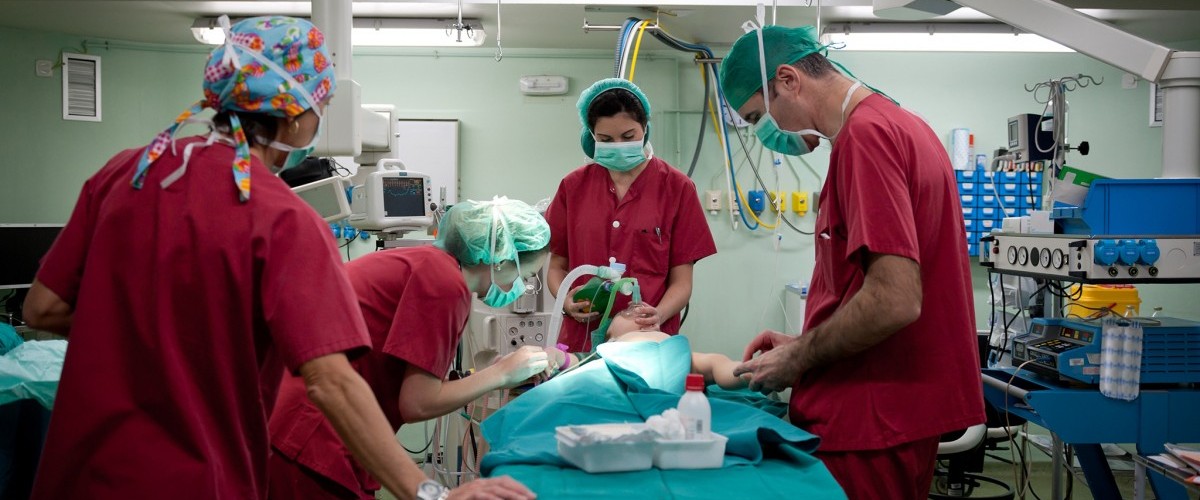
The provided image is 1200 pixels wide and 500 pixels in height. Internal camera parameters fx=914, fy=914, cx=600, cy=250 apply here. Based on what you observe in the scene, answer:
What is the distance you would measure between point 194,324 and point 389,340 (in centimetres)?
52

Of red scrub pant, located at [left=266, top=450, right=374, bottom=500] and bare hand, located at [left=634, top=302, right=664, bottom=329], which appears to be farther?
bare hand, located at [left=634, top=302, right=664, bottom=329]

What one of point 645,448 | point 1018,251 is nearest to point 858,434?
point 645,448

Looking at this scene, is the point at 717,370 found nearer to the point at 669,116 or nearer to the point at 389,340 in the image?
the point at 389,340

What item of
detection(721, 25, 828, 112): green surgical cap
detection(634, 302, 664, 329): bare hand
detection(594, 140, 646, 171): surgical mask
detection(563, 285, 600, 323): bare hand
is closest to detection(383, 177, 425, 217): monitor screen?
detection(594, 140, 646, 171): surgical mask

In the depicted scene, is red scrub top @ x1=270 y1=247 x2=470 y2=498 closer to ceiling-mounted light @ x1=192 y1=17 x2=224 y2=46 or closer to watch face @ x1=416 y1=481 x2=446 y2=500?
watch face @ x1=416 y1=481 x2=446 y2=500

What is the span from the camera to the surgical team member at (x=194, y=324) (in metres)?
1.26


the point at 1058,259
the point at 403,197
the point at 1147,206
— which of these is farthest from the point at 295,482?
the point at 1147,206

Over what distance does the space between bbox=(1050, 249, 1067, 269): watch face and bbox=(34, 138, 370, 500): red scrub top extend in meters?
2.31

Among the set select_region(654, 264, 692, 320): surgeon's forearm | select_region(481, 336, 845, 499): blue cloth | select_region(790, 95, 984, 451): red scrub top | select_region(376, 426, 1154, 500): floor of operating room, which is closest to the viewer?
select_region(481, 336, 845, 499): blue cloth

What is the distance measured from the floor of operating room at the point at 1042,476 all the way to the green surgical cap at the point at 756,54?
291 cm

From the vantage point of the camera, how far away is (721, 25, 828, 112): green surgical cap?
1.97 meters

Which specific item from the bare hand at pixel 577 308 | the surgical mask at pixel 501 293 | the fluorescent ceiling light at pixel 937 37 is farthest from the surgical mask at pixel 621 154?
the fluorescent ceiling light at pixel 937 37

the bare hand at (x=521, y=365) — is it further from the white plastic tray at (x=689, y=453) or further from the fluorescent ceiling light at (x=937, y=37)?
the fluorescent ceiling light at (x=937, y=37)

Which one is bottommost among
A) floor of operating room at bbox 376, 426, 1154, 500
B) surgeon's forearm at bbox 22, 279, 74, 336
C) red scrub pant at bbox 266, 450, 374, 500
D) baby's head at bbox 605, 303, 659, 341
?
floor of operating room at bbox 376, 426, 1154, 500
